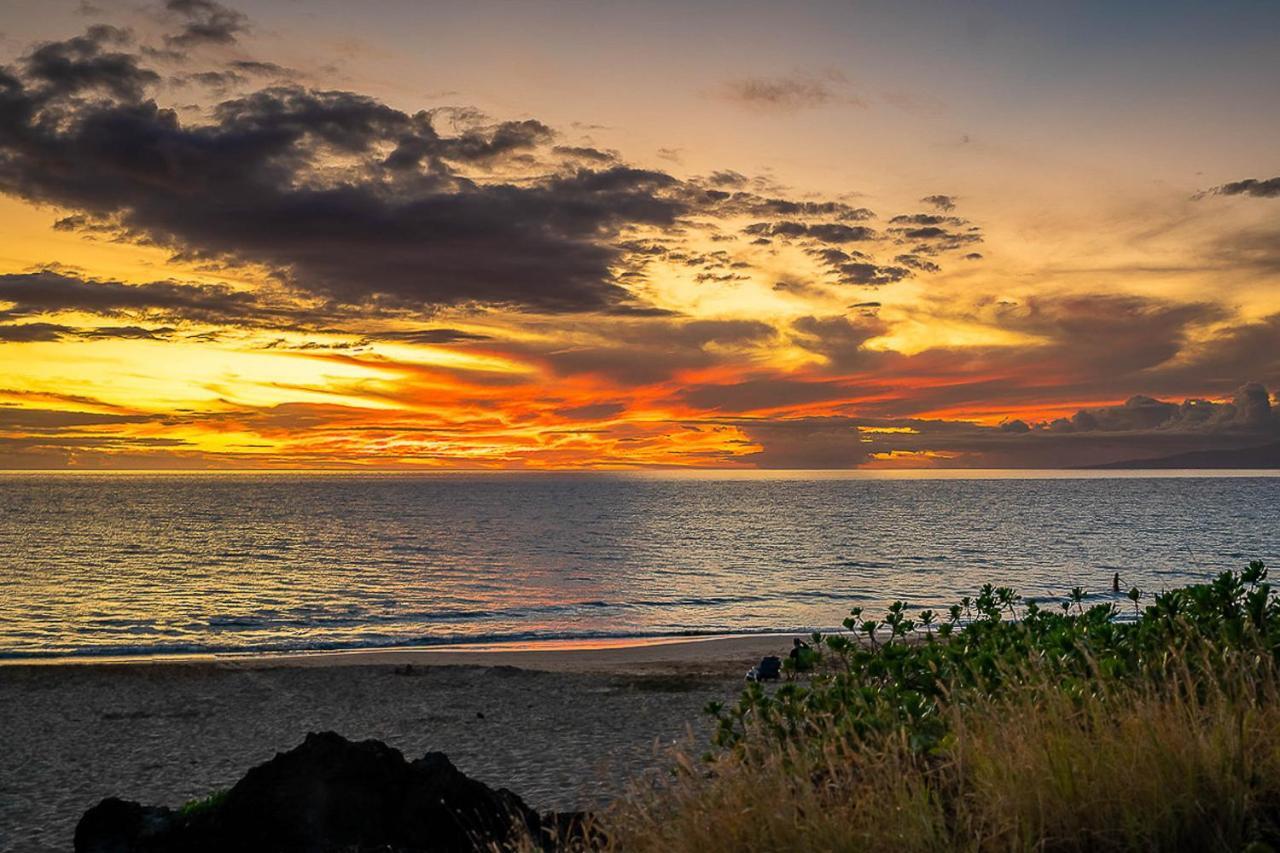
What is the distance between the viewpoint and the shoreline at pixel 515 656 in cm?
2792

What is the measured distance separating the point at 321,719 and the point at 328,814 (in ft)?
43.0

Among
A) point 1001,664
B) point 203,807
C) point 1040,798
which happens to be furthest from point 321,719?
point 1040,798

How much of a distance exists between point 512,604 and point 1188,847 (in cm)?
4208

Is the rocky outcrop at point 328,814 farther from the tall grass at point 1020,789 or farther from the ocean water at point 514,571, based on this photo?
the ocean water at point 514,571

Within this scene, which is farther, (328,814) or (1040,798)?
(328,814)

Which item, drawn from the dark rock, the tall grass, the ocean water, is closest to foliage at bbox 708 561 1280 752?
the tall grass

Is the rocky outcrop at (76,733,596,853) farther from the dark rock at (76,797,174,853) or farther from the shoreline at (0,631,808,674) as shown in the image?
the shoreline at (0,631,808,674)

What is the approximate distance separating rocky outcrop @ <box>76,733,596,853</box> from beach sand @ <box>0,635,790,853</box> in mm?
4346

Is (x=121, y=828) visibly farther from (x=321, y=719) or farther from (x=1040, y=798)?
(x=321, y=719)

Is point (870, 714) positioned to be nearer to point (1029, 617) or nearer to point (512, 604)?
point (1029, 617)

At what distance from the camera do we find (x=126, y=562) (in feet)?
211

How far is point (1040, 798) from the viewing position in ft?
17.2

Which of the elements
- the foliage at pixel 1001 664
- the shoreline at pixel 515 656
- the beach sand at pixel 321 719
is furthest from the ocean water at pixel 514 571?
the foliage at pixel 1001 664

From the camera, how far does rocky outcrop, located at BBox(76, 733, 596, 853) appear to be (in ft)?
26.5
